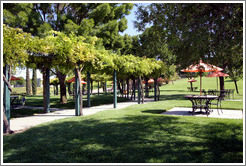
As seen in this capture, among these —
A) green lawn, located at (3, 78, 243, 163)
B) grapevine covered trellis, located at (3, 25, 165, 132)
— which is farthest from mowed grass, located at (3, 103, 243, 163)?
grapevine covered trellis, located at (3, 25, 165, 132)

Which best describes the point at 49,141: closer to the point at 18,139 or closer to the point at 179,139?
the point at 18,139

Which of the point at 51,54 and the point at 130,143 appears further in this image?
the point at 51,54

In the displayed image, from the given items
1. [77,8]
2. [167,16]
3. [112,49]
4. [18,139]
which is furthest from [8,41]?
[112,49]

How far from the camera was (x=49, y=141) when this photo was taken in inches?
211

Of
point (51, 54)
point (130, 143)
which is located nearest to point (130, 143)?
point (130, 143)

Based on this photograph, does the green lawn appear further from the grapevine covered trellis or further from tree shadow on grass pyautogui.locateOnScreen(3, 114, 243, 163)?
the grapevine covered trellis

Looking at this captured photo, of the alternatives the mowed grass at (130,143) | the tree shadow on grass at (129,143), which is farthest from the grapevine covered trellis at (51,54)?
the tree shadow on grass at (129,143)

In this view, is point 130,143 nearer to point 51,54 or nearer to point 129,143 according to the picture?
point 129,143

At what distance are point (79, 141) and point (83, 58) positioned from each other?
15.6 ft

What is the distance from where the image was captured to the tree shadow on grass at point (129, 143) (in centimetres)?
411

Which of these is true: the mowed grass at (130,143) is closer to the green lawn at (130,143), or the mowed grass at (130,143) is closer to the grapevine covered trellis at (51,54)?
the green lawn at (130,143)

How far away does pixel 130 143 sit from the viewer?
500cm

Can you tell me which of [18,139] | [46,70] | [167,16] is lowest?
[18,139]

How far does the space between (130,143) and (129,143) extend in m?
0.03
